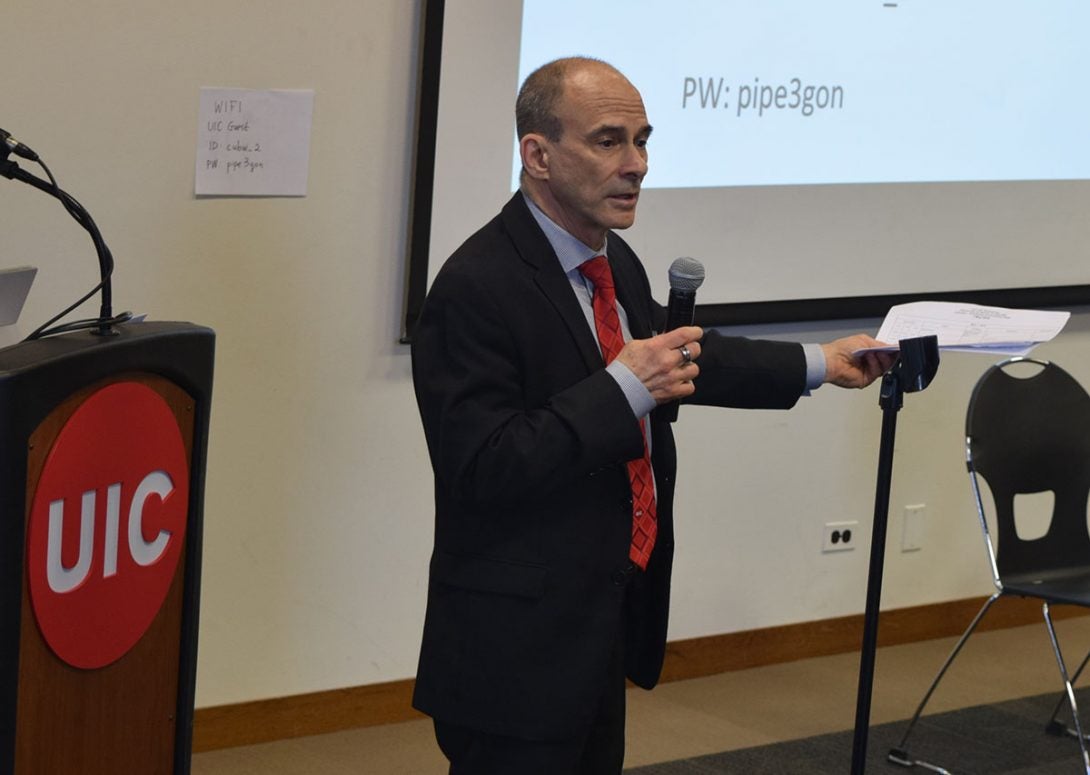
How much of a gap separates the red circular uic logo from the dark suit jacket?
0.41 m

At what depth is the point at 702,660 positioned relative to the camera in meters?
4.38

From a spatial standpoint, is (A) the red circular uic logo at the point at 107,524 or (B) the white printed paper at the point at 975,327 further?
(B) the white printed paper at the point at 975,327

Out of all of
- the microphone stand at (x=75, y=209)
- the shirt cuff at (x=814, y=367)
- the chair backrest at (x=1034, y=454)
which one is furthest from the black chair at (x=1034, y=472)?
the microphone stand at (x=75, y=209)

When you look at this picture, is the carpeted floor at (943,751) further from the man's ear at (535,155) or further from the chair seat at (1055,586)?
the man's ear at (535,155)

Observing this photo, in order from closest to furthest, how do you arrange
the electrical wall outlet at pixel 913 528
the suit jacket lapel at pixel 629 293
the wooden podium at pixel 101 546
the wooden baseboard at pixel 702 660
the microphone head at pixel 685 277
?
the wooden podium at pixel 101 546 < the microphone head at pixel 685 277 < the suit jacket lapel at pixel 629 293 < the wooden baseboard at pixel 702 660 < the electrical wall outlet at pixel 913 528

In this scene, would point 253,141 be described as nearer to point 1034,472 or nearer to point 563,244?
point 563,244

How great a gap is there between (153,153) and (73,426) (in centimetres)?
135

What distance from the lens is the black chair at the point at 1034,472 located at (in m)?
3.69

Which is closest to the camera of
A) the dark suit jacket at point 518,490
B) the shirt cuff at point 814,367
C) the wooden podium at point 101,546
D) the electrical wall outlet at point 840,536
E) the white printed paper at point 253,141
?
the wooden podium at point 101,546

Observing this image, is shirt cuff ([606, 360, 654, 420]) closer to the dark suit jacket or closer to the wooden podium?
the dark suit jacket

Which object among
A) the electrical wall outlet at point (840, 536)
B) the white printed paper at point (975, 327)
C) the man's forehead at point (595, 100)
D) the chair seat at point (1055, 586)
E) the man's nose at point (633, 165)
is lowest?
the electrical wall outlet at point (840, 536)

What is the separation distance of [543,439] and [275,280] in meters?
1.54

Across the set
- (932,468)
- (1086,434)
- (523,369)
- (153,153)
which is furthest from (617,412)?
(932,468)

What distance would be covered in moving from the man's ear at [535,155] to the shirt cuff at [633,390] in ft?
1.15
